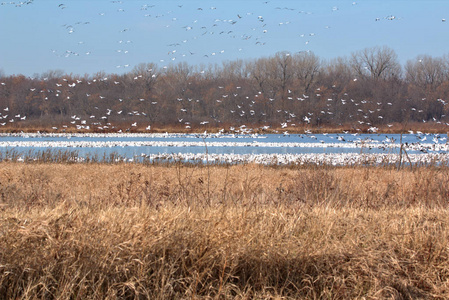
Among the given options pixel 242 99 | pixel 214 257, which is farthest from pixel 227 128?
pixel 214 257

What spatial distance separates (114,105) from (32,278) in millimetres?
61582

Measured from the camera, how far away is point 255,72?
269 feet

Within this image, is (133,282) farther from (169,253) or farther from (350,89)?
(350,89)

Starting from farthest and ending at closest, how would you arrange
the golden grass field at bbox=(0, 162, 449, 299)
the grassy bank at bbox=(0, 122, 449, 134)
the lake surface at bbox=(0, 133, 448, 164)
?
the grassy bank at bbox=(0, 122, 449, 134)
the lake surface at bbox=(0, 133, 448, 164)
the golden grass field at bbox=(0, 162, 449, 299)

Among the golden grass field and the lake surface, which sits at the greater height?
the golden grass field

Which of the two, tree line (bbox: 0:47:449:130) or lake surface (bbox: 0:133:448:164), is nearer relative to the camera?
lake surface (bbox: 0:133:448:164)

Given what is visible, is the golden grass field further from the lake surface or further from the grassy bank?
the grassy bank

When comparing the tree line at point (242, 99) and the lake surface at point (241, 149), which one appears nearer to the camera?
the lake surface at point (241, 149)

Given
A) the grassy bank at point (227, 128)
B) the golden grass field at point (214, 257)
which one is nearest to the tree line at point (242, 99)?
the grassy bank at point (227, 128)

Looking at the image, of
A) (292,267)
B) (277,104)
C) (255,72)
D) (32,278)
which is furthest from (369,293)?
(255,72)

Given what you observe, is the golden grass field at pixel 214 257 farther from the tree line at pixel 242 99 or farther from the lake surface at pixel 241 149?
the tree line at pixel 242 99

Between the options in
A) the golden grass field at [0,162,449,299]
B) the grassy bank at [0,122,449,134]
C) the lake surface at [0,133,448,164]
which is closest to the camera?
the golden grass field at [0,162,449,299]

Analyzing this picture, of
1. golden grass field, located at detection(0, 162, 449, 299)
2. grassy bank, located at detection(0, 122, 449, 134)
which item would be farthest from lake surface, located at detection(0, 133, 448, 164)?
golden grass field, located at detection(0, 162, 449, 299)

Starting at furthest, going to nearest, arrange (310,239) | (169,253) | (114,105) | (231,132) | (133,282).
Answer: (114,105) < (231,132) < (310,239) < (169,253) < (133,282)
